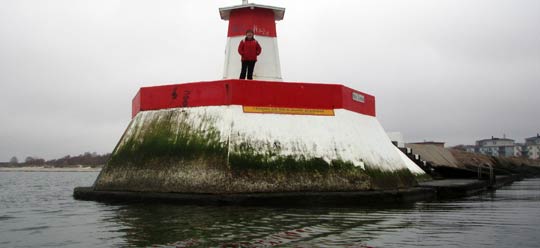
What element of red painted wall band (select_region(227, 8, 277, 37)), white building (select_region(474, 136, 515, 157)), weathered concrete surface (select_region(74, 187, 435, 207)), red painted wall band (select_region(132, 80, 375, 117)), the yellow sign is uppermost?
white building (select_region(474, 136, 515, 157))

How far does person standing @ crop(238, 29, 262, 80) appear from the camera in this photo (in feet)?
54.9

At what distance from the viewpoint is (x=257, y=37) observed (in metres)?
18.0

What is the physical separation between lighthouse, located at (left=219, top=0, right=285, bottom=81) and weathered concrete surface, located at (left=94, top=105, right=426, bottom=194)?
351 centimetres

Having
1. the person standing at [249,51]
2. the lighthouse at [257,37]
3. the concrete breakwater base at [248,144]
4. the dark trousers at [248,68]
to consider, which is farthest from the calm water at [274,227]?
the lighthouse at [257,37]

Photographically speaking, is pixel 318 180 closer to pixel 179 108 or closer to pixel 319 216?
pixel 319 216

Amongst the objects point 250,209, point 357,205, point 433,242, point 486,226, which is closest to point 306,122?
point 357,205

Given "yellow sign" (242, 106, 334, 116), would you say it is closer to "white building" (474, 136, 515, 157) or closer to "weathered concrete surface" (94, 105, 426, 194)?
"weathered concrete surface" (94, 105, 426, 194)

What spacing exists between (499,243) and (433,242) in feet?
2.70

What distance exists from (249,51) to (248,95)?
2.52m

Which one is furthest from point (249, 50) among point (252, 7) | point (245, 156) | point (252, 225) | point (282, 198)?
point (252, 225)

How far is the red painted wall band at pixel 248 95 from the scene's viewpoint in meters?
14.7

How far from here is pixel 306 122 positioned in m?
14.8

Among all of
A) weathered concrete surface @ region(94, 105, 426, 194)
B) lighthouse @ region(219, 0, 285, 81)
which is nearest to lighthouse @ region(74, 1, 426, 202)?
weathered concrete surface @ region(94, 105, 426, 194)

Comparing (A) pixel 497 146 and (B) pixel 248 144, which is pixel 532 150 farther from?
(B) pixel 248 144
